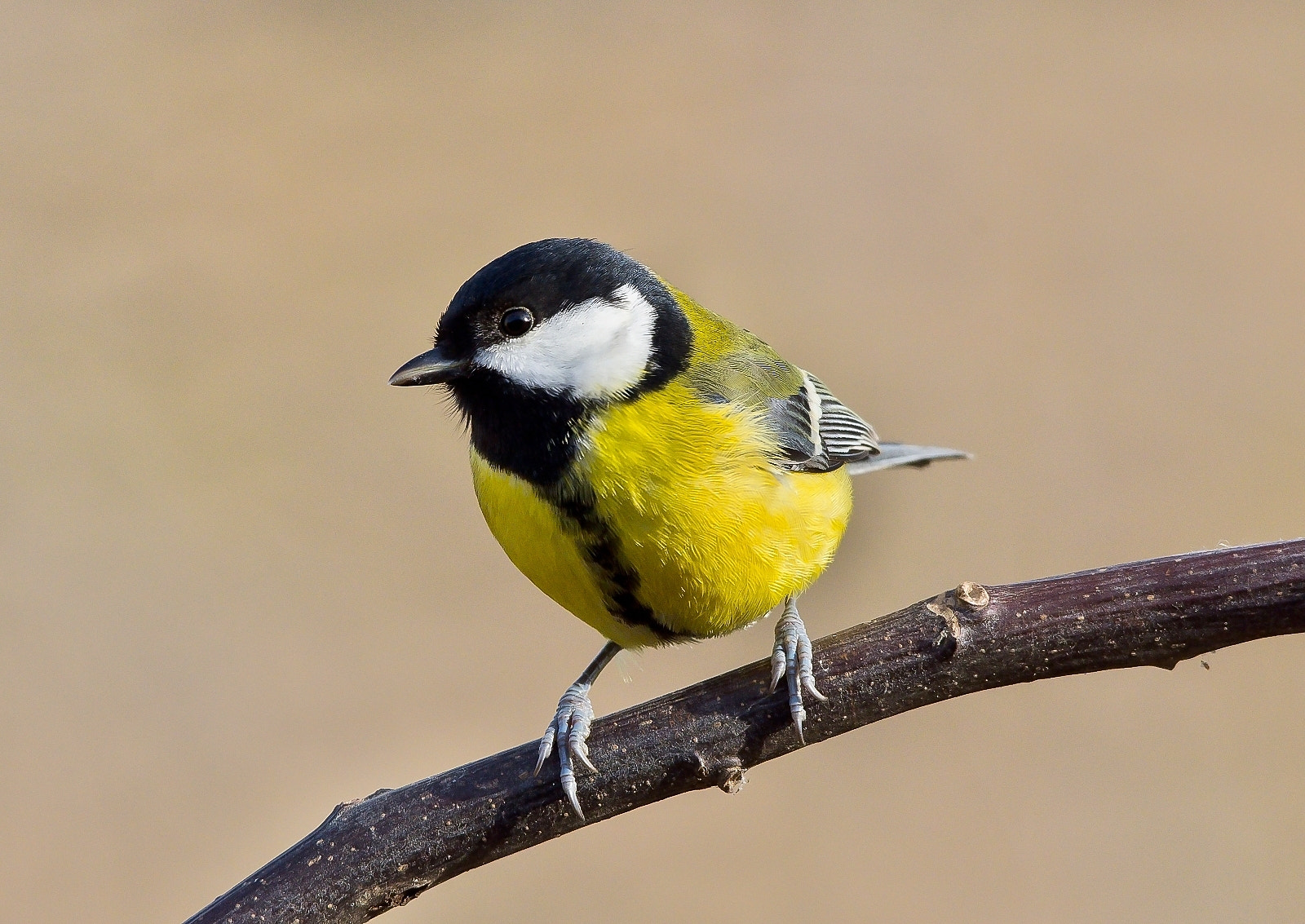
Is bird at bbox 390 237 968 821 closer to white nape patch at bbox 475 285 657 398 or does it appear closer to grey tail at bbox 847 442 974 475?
white nape patch at bbox 475 285 657 398

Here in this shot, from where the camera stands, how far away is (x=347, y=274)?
720cm

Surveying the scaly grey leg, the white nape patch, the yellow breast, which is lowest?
the scaly grey leg

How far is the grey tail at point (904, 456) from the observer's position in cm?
355

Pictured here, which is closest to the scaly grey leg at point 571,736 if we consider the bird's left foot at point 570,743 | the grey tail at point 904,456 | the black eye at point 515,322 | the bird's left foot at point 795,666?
the bird's left foot at point 570,743

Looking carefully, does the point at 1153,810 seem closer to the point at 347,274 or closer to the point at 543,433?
the point at 543,433

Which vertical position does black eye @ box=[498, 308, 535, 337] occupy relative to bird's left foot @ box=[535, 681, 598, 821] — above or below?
above

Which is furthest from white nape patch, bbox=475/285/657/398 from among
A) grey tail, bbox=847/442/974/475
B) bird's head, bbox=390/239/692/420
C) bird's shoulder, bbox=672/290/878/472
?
grey tail, bbox=847/442/974/475

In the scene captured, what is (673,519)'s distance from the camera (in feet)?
7.96

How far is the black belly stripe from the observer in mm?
2412

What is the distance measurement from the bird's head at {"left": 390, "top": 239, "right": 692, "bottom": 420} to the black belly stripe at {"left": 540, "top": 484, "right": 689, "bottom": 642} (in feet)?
0.68

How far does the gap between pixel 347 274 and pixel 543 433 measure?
514 centimetres

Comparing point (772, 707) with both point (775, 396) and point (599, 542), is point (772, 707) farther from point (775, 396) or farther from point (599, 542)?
point (775, 396)

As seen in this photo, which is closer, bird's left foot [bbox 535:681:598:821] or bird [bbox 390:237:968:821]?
bird's left foot [bbox 535:681:598:821]

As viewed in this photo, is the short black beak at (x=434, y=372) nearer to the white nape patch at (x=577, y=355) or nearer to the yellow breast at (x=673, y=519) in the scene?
the white nape patch at (x=577, y=355)
